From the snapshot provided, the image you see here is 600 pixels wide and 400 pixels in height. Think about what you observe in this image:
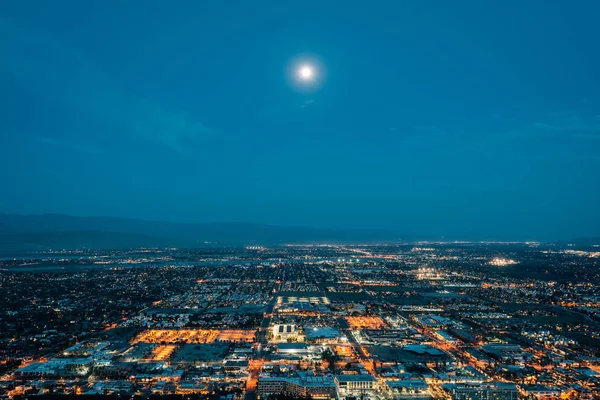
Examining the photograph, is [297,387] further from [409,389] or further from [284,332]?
[284,332]

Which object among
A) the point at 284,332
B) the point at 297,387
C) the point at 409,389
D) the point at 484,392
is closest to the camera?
the point at 484,392

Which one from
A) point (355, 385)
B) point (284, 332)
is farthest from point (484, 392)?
point (284, 332)

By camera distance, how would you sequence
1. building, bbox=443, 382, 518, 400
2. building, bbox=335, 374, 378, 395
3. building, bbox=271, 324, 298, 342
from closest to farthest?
building, bbox=443, 382, 518, 400
building, bbox=335, 374, 378, 395
building, bbox=271, 324, 298, 342

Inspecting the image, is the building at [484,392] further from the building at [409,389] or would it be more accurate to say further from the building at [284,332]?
the building at [284,332]

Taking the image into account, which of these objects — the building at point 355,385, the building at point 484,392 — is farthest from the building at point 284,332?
the building at point 484,392

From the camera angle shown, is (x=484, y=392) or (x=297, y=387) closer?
(x=484, y=392)

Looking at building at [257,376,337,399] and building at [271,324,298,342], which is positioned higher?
building at [271,324,298,342]

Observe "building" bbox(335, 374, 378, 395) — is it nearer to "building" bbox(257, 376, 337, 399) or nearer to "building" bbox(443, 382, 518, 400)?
"building" bbox(257, 376, 337, 399)

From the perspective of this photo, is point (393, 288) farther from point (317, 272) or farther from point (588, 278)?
point (588, 278)

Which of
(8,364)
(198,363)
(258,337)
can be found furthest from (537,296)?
(8,364)

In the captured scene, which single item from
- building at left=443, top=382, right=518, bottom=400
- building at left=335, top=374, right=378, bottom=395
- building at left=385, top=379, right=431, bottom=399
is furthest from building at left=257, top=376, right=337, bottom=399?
building at left=443, top=382, right=518, bottom=400

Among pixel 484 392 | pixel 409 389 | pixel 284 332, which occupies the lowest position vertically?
pixel 409 389

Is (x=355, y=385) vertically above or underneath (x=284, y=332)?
underneath
